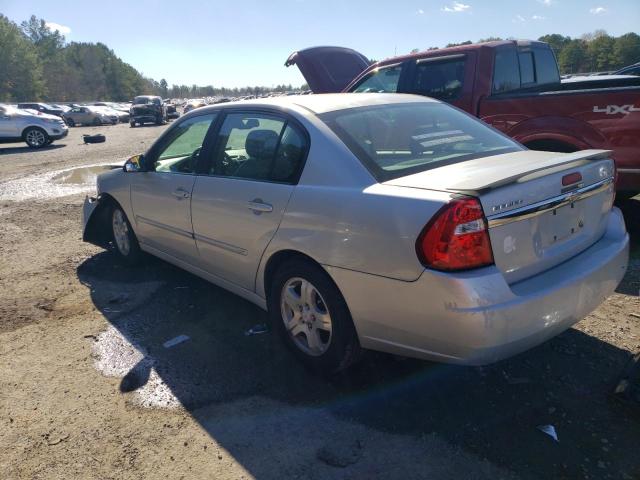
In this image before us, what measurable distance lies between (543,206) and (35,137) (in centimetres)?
2020

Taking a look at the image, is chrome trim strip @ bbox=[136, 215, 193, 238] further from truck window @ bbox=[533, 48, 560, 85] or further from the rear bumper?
truck window @ bbox=[533, 48, 560, 85]

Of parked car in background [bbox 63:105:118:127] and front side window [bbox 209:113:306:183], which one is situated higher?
front side window [bbox 209:113:306:183]

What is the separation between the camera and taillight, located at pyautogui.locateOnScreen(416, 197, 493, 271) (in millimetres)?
2186

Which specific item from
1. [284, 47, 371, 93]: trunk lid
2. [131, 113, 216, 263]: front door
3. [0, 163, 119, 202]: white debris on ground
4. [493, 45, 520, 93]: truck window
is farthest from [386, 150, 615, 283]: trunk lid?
[0, 163, 119, 202]: white debris on ground

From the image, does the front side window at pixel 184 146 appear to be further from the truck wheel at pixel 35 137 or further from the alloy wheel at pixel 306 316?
the truck wheel at pixel 35 137

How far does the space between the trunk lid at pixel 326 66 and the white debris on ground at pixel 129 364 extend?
528cm

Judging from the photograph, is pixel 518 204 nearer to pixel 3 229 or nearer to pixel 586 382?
pixel 586 382

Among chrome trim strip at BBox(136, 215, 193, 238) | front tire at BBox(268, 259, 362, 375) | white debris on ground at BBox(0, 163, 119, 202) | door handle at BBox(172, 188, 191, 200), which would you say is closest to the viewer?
front tire at BBox(268, 259, 362, 375)

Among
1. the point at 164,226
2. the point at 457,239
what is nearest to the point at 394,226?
the point at 457,239

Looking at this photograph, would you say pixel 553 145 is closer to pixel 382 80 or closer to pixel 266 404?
pixel 382 80

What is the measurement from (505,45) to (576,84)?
118 centimetres

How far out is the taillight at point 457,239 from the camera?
2.19 m

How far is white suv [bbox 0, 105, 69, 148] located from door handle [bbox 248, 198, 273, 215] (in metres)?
18.5

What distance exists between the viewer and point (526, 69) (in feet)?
20.0
